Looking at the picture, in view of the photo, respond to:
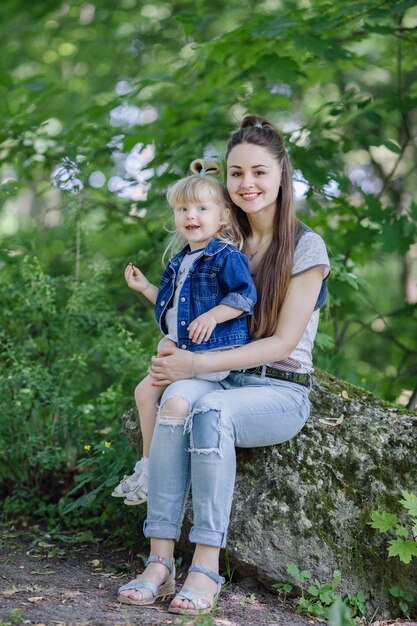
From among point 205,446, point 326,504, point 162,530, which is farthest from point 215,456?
point 326,504

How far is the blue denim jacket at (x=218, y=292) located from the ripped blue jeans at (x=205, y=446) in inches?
7.7

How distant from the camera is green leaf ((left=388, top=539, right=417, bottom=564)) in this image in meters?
2.76

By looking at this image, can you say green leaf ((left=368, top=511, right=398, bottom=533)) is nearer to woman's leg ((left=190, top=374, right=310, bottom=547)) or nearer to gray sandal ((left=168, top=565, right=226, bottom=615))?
woman's leg ((left=190, top=374, right=310, bottom=547))

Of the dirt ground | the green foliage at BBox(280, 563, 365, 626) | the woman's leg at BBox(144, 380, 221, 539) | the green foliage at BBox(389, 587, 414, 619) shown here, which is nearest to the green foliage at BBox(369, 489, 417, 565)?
the green foliage at BBox(389, 587, 414, 619)

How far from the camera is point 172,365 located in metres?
2.80

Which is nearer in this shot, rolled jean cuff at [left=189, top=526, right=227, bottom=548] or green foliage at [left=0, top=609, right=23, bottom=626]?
green foliage at [left=0, top=609, right=23, bottom=626]

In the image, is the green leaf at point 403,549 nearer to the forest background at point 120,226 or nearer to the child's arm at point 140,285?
the forest background at point 120,226

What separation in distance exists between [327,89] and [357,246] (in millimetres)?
6805

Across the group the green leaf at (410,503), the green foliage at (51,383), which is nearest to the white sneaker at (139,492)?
the green foliage at (51,383)

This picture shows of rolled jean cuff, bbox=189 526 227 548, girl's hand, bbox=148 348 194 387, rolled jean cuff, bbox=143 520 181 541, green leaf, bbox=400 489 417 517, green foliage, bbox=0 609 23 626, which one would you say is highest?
girl's hand, bbox=148 348 194 387

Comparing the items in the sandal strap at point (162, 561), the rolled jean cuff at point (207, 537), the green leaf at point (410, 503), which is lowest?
the sandal strap at point (162, 561)

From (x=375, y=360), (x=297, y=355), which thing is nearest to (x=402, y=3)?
(x=297, y=355)

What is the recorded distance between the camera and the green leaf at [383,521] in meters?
2.81

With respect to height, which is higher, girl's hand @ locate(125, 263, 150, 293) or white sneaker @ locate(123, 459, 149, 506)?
girl's hand @ locate(125, 263, 150, 293)
